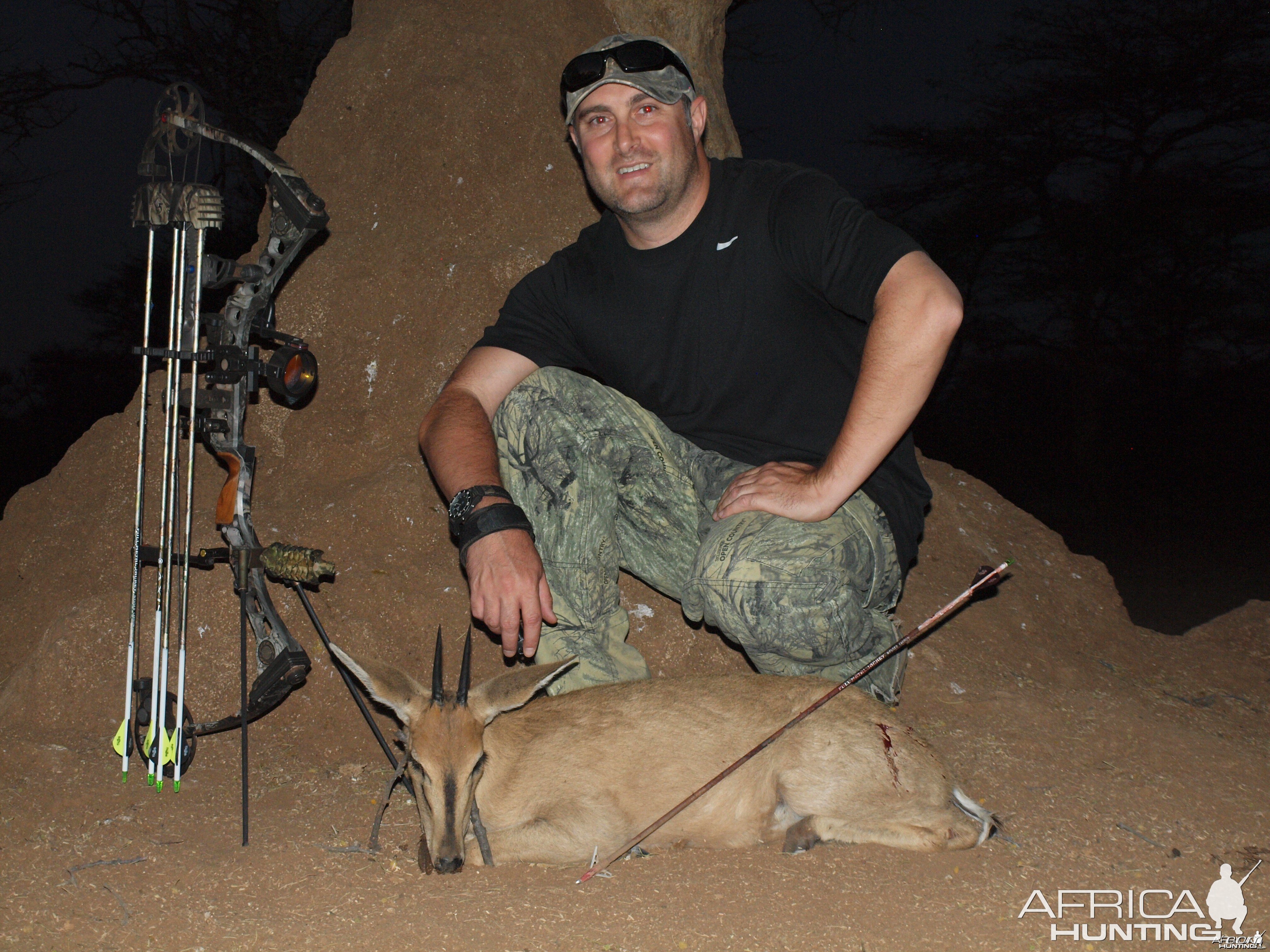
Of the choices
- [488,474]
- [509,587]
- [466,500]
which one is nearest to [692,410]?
[488,474]

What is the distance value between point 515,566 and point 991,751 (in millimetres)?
2022

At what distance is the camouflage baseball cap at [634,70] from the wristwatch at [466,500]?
158cm

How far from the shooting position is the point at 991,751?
13.5 feet

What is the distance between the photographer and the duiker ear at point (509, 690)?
3.41 m

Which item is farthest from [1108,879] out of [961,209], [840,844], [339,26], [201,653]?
[961,209]

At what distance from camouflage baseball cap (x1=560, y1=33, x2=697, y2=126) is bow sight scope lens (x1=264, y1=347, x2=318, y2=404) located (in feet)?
4.78

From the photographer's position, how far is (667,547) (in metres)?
4.36

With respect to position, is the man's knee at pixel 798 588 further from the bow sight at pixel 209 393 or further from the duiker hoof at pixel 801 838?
the bow sight at pixel 209 393

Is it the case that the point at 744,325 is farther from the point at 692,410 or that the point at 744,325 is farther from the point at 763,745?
the point at 763,745

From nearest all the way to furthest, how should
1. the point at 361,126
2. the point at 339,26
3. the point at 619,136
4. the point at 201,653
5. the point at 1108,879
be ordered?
the point at 1108,879 < the point at 619,136 < the point at 201,653 < the point at 361,126 < the point at 339,26

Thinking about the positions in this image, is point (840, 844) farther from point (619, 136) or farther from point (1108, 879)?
point (619, 136)

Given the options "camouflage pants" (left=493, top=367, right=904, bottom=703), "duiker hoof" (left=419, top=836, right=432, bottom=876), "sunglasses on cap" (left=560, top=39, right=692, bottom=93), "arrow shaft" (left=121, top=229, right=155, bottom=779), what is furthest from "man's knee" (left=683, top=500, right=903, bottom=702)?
"arrow shaft" (left=121, top=229, right=155, bottom=779)

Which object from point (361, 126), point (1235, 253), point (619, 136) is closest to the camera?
point (619, 136)
